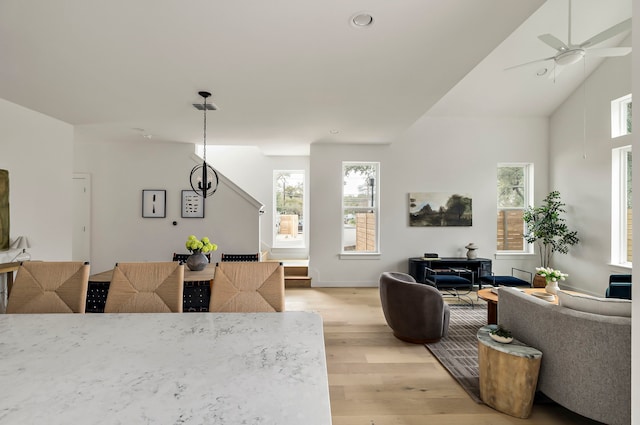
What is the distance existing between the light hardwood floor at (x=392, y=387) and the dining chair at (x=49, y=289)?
1822mm

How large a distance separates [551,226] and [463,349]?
355cm

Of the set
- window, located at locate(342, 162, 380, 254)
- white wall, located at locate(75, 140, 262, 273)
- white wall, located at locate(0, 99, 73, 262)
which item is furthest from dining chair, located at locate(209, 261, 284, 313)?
window, located at locate(342, 162, 380, 254)

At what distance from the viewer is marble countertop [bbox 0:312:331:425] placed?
0.77 meters

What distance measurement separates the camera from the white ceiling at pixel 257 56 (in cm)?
196

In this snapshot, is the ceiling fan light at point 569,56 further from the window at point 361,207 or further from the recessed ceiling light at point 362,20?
the window at point 361,207

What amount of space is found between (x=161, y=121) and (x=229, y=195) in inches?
68.9

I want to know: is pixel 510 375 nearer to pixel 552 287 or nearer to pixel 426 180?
pixel 552 287

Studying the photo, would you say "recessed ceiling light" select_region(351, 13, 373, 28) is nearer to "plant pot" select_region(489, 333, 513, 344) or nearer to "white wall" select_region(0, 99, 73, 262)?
"plant pot" select_region(489, 333, 513, 344)

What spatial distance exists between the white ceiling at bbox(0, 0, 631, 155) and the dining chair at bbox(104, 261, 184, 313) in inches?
63.4

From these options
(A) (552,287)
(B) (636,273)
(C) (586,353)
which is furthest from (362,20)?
(A) (552,287)

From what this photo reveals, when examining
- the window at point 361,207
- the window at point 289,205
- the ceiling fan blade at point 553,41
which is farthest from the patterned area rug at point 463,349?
the window at point 289,205

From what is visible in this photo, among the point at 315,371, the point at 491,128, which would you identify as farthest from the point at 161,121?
the point at 491,128

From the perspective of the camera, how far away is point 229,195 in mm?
5691

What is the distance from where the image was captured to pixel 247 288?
6.21ft
